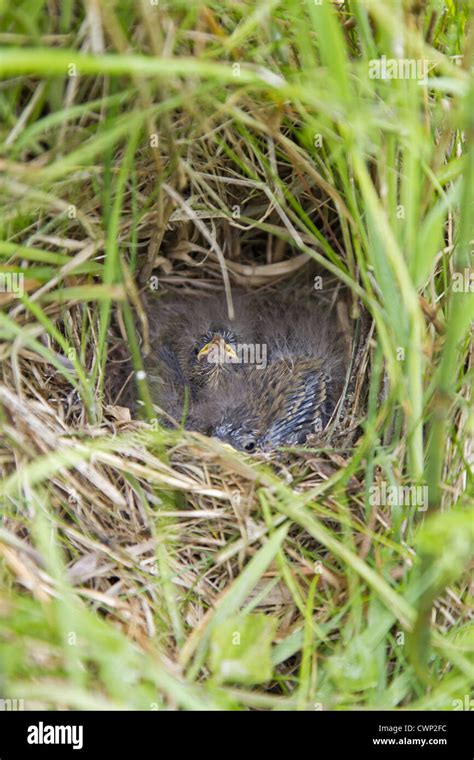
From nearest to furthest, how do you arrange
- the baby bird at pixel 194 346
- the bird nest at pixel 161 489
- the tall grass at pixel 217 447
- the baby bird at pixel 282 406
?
the tall grass at pixel 217 447, the bird nest at pixel 161 489, the baby bird at pixel 282 406, the baby bird at pixel 194 346

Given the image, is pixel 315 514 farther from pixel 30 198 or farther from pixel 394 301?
pixel 30 198

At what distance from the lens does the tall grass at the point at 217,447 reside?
135cm

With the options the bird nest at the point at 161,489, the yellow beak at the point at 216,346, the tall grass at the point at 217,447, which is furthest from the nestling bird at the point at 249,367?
the tall grass at the point at 217,447

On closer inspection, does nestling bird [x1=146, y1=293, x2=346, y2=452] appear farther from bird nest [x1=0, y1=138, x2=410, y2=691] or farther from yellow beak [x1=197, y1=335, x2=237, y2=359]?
bird nest [x1=0, y1=138, x2=410, y2=691]

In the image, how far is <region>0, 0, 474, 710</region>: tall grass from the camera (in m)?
1.35

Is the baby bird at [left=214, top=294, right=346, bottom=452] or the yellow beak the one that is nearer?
the baby bird at [left=214, top=294, right=346, bottom=452]

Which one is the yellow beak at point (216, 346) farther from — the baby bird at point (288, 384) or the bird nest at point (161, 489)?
the bird nest at point (161, 489)

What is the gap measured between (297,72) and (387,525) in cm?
103

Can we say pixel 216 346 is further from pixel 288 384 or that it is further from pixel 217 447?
pixel 217 447

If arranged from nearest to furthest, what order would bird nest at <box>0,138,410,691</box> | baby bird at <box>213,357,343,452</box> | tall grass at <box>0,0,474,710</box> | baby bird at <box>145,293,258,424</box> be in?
1. tall grass at <box>0,0,474,710</box>
2. bird nest at <box>0,138,410,691</box>
3. baby bird at <box>213,357,343,452</box>
4. baby bird at <box>145,293,258,424</box>

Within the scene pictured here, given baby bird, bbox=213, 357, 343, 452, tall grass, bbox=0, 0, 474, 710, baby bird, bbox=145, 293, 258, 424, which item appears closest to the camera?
tall grass, bbox=0, 0, 474, 710

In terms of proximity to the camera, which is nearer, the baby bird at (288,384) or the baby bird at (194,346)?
the baby bird at (288,384)

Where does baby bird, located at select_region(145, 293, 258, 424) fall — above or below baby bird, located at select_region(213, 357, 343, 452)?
above

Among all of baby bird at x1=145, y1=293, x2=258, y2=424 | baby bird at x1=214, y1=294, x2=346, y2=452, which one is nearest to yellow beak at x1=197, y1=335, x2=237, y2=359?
baby bird at x1=145, y1=293, x2=258, y2=424
